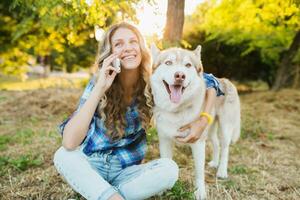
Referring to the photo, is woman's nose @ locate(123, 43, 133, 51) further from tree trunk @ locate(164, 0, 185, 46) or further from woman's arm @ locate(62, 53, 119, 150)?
tree trunk @ locate(164, 0, 185, 46)

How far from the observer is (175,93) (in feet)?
9.23

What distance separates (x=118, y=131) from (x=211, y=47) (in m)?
7.33

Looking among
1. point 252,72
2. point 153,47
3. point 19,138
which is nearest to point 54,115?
point 19,138

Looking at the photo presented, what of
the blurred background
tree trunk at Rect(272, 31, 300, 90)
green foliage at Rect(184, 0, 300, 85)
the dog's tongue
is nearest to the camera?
the dog's tongue

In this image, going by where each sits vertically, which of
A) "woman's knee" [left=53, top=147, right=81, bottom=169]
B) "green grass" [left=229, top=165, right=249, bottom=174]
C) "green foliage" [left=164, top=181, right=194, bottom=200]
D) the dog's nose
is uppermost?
the dog's nose

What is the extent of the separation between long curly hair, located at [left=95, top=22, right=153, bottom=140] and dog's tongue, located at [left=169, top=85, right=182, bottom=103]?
21 centimetres

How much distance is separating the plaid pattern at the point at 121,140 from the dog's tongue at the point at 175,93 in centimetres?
30

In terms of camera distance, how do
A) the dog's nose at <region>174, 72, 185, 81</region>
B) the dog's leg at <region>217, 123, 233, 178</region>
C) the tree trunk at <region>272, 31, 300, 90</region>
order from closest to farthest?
the dog's nose at <region>174, 72, 185, 81</region>
the dog's leg at <region>217, 123, 233, 178</region>
the tree trunk at <region>272, 31, 300, 90</region>

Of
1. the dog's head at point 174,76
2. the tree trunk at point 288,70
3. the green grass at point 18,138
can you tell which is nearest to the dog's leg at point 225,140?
the dog's head at point 174,76

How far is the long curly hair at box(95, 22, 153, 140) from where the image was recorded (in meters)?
2.82

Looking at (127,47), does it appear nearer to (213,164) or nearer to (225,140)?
(225,140)

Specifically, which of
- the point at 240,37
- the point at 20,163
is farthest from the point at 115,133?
the point at 240,37

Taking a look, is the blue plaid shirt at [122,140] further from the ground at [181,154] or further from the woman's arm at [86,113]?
the ground at [181,154]

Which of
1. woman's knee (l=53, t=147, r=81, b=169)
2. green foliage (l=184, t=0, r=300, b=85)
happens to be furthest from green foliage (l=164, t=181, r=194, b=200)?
green foliage (l=184, t=0, r=300, b=85)
